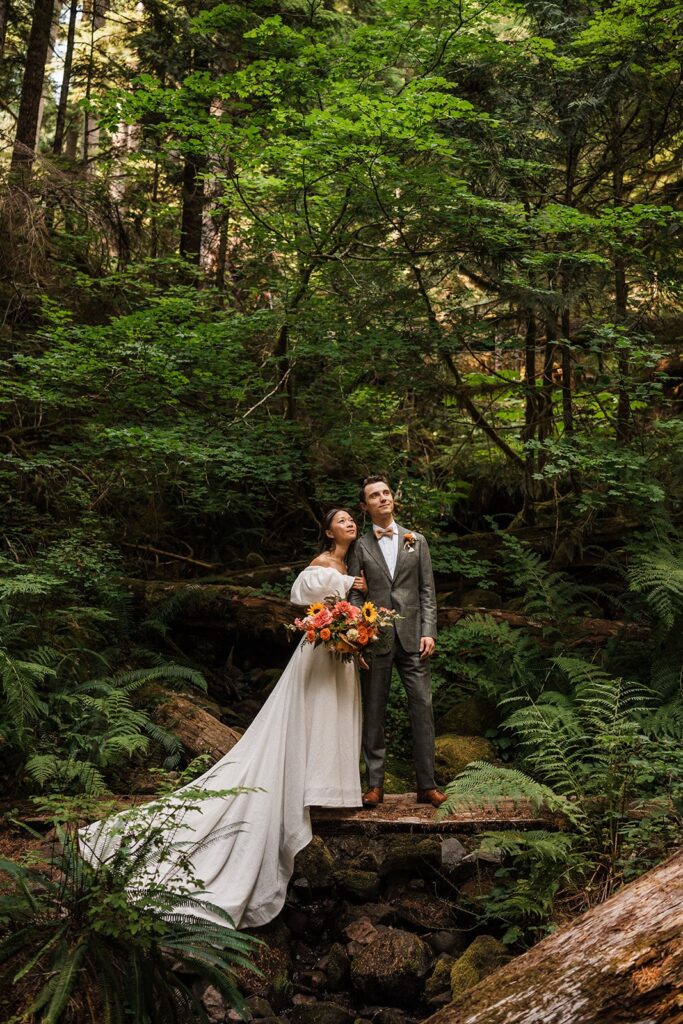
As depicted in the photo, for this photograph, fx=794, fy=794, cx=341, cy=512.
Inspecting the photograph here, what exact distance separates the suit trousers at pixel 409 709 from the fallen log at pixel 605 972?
237cm

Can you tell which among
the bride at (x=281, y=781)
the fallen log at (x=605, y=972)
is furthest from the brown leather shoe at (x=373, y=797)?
the fallen log at (x=605, y=972)

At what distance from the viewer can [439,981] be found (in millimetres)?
4527

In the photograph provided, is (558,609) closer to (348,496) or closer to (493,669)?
(493,669)

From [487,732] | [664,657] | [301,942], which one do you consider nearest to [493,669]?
[487,732]

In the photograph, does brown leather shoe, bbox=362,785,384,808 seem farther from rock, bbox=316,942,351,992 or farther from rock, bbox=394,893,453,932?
rock, bbox=316,942,351,992

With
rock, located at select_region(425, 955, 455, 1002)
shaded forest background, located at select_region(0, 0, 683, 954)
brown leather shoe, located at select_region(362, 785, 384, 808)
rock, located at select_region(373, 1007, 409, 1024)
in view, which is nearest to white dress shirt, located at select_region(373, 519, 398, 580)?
shaded forest background, located at select_region(0, 0, 683, 954)

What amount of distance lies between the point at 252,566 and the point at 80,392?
10.8ft

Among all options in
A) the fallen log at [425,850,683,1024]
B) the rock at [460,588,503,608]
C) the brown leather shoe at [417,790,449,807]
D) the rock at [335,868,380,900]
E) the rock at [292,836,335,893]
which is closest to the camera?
the fallen log at [425,850,683,1024]

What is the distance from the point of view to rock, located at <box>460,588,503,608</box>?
9711mm

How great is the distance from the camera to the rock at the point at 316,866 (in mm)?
5664

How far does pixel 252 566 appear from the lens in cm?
1105

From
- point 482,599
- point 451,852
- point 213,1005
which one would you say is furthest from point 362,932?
point 482,599

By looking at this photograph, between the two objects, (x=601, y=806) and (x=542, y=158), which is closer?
(x=601, y=806)

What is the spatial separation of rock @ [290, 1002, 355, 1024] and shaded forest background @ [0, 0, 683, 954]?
124 centimetres
